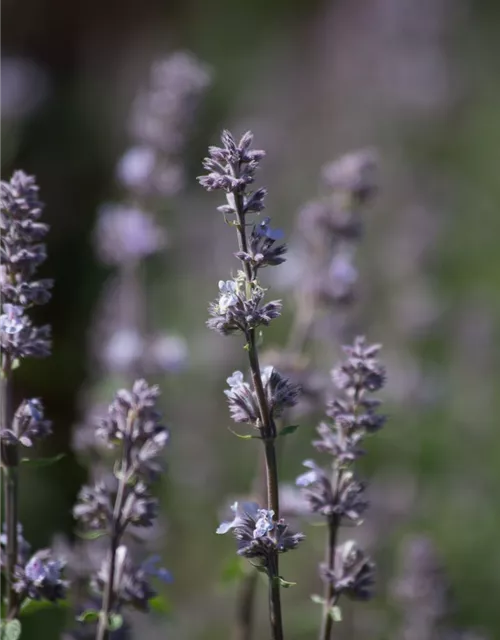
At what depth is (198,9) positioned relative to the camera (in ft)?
45.4

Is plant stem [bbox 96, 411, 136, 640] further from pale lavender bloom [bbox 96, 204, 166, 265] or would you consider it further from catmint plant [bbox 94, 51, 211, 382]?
pale lavender bloom [bbox 96, 204, 166, 265]

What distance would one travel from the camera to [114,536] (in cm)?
229

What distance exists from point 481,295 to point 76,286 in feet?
11.7

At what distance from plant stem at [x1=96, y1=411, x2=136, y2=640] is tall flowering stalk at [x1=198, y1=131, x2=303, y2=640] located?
324 mm

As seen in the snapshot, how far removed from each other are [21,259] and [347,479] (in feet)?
3.26

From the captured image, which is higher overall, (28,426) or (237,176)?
(237,176)

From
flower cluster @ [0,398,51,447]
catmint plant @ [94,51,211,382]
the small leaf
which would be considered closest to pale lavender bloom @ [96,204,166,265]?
catmint plant @ [94,51,211,382]

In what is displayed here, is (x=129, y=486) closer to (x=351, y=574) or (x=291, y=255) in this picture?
(x=351, y=574)

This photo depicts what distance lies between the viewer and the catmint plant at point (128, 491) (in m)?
2.31

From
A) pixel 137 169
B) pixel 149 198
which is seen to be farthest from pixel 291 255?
pixel 137 169

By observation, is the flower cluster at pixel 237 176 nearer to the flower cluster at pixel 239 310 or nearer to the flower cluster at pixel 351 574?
the flower cluster at pixel 239 310

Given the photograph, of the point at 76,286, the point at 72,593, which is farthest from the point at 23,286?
the point at 76,286

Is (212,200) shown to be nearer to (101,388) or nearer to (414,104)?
(414,104)

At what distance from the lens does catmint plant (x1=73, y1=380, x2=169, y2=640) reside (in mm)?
2307
